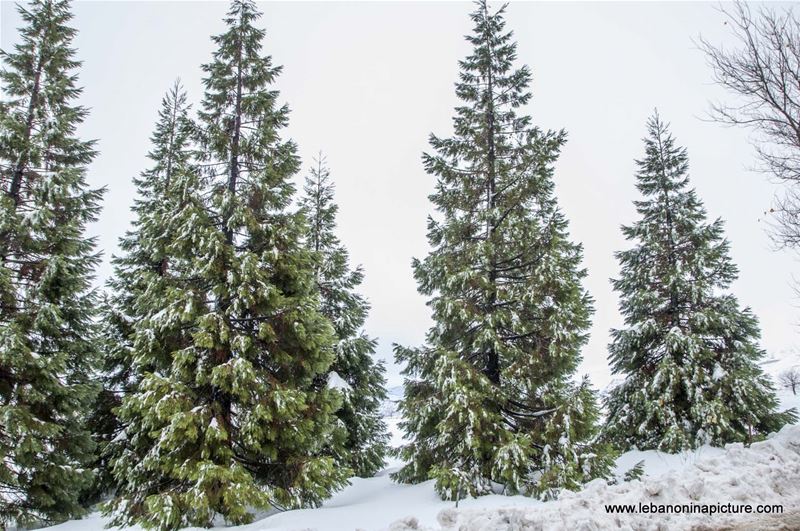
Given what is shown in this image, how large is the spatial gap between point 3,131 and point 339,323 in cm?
1054

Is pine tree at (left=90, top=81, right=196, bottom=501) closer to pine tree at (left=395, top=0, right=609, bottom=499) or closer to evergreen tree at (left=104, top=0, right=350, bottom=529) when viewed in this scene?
evergreen tree at (left=104, top=0, right=350, bottom=529)

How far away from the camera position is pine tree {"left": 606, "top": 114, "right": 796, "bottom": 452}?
12.3 m

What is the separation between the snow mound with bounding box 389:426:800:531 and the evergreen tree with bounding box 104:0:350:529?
327cm

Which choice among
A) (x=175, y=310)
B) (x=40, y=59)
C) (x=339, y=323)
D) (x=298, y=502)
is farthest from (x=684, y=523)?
(x=40, y=59)

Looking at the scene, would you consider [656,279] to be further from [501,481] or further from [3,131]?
[3,131]

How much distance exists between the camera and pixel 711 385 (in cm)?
1241

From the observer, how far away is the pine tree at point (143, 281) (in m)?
9.13

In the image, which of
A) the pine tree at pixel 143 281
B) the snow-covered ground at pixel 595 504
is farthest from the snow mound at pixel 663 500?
the pine tree at pixel 143 281

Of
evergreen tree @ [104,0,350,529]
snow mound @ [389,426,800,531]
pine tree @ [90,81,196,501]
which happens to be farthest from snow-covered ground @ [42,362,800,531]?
pine tree @ [90,81,196,501]

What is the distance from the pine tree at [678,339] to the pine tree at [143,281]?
1380 centimetres

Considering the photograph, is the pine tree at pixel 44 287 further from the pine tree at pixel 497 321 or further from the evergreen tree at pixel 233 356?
the pine tree at pixel 497 321

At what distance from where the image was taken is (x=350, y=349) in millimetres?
14789

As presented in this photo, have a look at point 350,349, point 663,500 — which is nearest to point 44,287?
point 350,349

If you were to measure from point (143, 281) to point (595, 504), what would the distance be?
1107 centimetres
